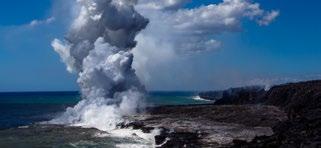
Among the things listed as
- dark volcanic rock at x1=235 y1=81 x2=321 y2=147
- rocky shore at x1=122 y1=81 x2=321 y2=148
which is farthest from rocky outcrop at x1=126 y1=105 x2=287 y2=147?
dark volcanic rock at x1=235 y1=81 x2=321 y2=147

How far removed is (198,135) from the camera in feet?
164

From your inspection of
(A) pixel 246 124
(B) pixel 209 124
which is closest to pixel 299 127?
(A) pixel 246 124

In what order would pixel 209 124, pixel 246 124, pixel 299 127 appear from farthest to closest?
pixel 246 124
pixel 209 124
pixel 299 127

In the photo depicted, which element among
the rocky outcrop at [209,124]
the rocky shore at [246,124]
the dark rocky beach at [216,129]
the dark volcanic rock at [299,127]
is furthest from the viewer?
the rocky outcrop at [209,124]

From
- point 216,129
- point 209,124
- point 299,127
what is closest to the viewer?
point 299,127

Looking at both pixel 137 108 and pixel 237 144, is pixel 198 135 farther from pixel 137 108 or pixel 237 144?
pixel 137 108

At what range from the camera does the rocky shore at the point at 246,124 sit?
4281 centimetres

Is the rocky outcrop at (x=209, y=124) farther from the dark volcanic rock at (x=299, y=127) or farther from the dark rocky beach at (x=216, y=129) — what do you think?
the dark volcanic rock at (x=299, y=127)

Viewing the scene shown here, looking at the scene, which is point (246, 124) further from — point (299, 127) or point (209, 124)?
point (299, 127)

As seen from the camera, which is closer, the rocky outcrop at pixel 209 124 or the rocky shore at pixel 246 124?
the rocky shore at pixel 246 124

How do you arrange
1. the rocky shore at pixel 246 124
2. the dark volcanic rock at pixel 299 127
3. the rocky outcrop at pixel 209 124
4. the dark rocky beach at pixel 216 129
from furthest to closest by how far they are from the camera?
the rocky outcrop at pixel 209 124 → the dark rocky beach at pixel 216 129 → the rocky shore at pixel 246 124 → the dark volcanic rock at pixel 299 127

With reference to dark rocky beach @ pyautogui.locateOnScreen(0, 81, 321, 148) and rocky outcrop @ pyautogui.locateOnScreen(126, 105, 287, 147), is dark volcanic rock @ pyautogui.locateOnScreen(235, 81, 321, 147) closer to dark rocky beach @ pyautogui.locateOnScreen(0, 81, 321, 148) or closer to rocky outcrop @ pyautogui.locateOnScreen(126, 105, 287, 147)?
dark rocky beach @ pyautogui.locateOnScreen(0, 81, 321, 148)

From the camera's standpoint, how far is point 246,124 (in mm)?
59375

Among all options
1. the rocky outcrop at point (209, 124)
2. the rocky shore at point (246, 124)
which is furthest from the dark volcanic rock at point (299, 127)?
the rocky outcrop at point (209, 124)
